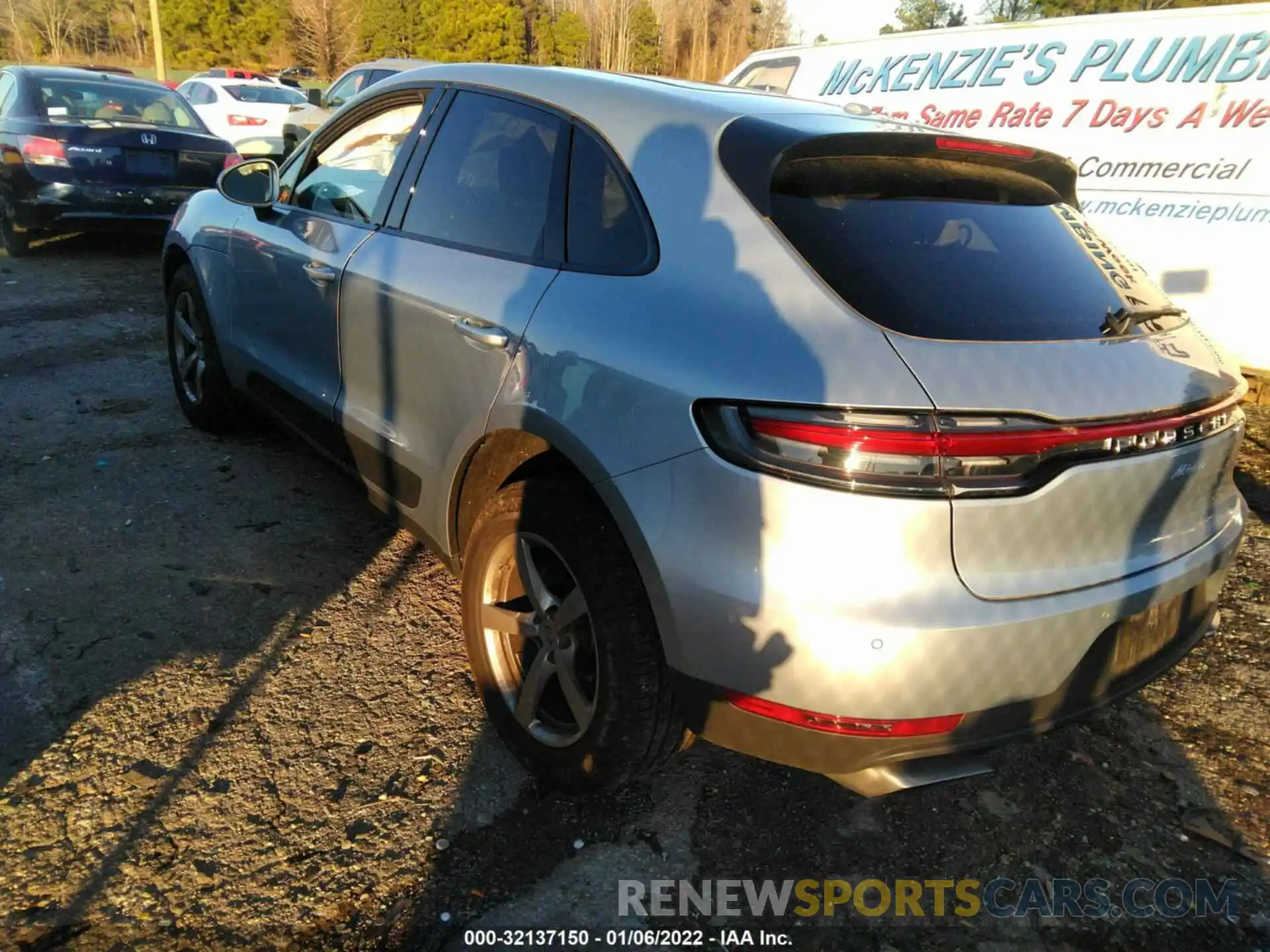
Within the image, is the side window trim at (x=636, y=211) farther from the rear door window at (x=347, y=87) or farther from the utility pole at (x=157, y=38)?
the utility pole at (x=157, y=38)

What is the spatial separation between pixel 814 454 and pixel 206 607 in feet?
7.73

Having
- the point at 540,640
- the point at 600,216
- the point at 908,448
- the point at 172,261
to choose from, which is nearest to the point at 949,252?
the point at 908,448

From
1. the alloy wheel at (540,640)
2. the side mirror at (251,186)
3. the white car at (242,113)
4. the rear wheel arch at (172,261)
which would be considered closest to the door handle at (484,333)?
the alloy wheel at (540,640)

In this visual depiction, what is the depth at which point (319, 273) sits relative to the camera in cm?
318

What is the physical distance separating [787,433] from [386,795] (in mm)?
1449

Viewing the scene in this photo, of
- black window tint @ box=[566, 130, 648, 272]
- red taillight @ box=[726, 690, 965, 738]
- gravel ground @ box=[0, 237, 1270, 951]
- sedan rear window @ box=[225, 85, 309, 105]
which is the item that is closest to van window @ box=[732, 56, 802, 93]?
gravel ground @ box=[0, 237, 1270, 951]

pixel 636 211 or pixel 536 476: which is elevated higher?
pixel 636 211

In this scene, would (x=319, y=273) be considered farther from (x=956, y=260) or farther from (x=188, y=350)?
(x=956, y=260)

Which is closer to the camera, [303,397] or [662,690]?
[662,690]

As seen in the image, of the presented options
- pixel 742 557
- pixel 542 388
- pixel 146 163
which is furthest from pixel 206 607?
pixel 146 163

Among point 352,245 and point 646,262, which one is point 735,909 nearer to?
point 646,262

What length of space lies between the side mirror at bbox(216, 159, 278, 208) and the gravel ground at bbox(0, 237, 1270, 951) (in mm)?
1172

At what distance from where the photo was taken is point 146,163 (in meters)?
8.02

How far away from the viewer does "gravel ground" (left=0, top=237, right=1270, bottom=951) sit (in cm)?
205
